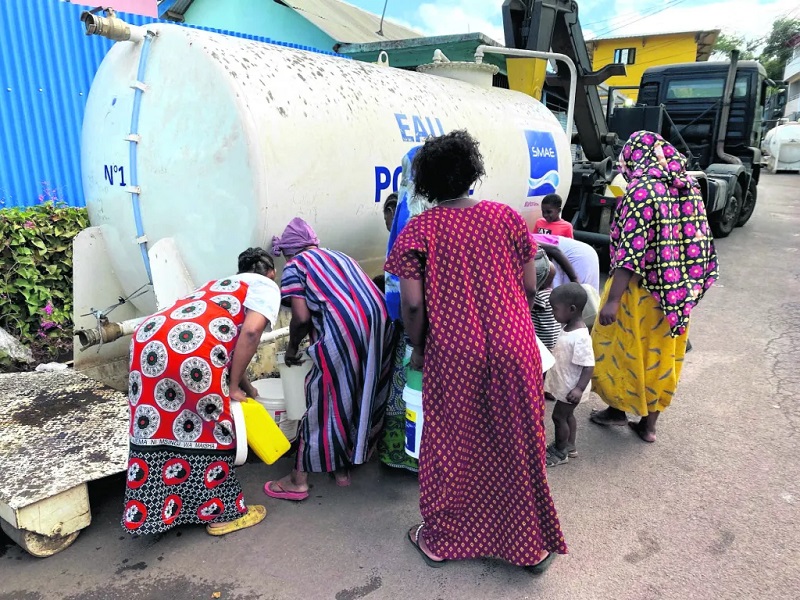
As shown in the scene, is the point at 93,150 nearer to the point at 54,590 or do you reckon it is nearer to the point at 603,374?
the point at 54,590

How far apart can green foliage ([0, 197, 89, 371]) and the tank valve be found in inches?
76.3

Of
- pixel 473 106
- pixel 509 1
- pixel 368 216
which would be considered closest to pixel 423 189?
pixel 368 216

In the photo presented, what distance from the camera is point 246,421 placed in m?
2.49

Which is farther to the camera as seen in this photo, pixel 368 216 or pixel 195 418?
pixel 368 216

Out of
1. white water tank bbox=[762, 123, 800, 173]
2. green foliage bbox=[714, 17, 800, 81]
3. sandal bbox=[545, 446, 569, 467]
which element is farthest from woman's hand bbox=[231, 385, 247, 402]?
green foliage bbox=[714, 17, 800, 81]

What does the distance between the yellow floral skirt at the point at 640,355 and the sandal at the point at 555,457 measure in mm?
513

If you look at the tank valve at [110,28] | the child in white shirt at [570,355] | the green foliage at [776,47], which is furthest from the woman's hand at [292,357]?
the green foliage at [776,47]

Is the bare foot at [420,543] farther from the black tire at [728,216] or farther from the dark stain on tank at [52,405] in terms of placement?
the black tire at [728,216]

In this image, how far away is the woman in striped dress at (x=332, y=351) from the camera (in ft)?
8.69

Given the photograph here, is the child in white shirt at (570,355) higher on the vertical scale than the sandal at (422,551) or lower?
higher

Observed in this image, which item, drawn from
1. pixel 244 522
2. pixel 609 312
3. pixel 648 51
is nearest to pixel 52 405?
pixel 244 522

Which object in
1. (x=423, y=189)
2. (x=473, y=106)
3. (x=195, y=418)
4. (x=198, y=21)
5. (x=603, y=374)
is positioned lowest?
(x=603, y=374)

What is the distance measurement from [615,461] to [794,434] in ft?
3.77

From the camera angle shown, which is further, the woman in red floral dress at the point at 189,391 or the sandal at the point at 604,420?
the sandal at the point at 604,420
